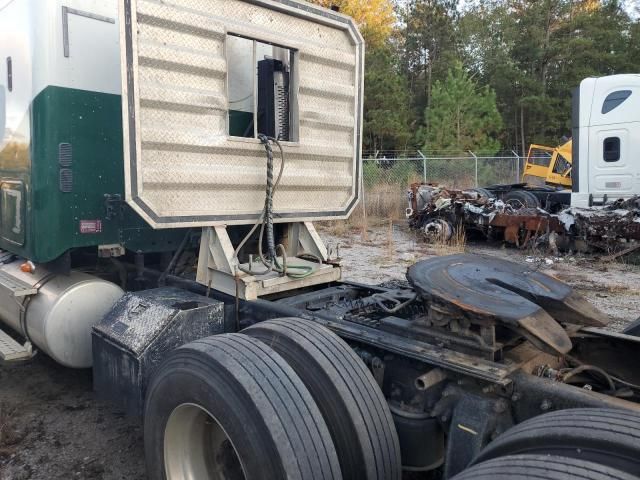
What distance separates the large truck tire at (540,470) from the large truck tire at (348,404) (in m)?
0.68

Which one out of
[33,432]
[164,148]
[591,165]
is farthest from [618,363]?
[591,165]

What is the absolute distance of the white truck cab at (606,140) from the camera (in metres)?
10.5

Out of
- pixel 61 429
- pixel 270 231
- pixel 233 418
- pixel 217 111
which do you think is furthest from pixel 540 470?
pixel 61 429

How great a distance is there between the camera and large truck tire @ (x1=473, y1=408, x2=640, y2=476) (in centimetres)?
149

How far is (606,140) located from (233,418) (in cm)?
1103

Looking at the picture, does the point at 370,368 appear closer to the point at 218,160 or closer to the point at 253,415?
the point at 253,415

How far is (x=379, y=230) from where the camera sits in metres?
14.3

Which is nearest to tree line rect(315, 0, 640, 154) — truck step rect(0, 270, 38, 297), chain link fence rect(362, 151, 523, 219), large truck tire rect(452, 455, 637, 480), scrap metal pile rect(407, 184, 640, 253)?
chain link fence rect(362, 151, 523, 219)

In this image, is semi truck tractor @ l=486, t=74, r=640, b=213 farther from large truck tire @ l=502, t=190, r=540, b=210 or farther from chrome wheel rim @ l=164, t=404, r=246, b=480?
chrome wheel rim @ l=164, t=404, r=246, b=480

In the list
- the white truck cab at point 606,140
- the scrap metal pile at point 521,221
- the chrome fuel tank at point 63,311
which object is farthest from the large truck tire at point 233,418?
the white truck cab at point 606,140

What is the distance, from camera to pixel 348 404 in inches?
89.4

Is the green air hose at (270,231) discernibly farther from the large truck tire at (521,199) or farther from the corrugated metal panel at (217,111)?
the large truck tire at (521,199)

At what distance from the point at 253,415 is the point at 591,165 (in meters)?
11.0

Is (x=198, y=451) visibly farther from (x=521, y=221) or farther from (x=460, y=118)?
(x=460, y=118)
